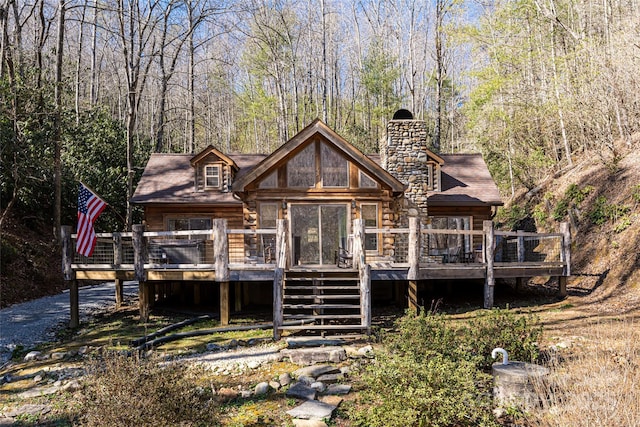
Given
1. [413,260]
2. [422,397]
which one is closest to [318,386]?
[422,397]

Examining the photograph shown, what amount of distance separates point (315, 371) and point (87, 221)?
7614mm

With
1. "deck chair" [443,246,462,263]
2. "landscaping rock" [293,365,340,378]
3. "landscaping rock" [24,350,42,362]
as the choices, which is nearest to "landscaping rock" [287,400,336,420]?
"landscaping rock" [293,365,340,378]

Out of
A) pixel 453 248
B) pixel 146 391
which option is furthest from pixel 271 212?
pixel 146 391

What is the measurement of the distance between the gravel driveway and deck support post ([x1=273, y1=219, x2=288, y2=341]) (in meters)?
5.73

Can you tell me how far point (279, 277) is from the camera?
408 inches

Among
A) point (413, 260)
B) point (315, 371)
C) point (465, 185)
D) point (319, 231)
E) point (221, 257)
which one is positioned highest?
point (465, 185)

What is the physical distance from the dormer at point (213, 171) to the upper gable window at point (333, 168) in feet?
15.1

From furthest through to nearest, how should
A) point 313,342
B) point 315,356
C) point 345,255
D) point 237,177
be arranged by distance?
point 237,177, point 345,255, point 313,342, point 315,356

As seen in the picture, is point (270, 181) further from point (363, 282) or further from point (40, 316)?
point (40, 316)

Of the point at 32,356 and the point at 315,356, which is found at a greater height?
the point at 315,356

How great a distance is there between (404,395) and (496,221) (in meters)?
21.4

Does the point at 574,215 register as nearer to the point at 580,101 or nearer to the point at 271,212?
the point at 580,101

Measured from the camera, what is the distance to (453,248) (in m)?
16.6

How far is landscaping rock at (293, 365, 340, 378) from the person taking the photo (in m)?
7.62
